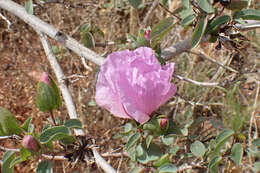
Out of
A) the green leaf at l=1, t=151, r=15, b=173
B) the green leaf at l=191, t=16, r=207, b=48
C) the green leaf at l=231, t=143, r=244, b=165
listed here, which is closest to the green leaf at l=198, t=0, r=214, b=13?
the green leaf at l=191, t=16, r=207, b=48

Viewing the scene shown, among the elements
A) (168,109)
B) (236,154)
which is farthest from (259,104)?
(236,154)

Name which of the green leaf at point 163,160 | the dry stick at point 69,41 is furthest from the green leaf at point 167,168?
the dry stick at point 69,41

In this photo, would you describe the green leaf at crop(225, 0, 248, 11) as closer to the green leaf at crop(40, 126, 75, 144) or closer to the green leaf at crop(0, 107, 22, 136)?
the green leaf at crop(40, 126, 75, 144)

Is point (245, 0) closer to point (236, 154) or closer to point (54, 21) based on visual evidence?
point (236, 154)

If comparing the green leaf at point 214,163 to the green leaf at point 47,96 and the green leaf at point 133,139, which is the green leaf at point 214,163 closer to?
the green leaf at point 133,139

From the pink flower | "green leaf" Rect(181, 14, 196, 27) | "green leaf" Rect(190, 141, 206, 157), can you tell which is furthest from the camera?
"green leaf" Rect(190, 141, 206, 157)

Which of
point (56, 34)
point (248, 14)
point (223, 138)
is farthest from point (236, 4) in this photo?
point (56, 34)
